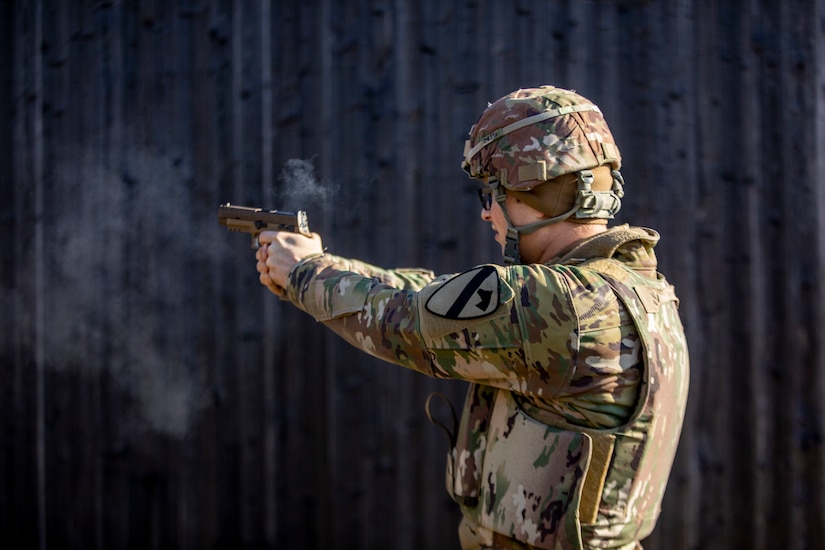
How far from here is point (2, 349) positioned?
3652 millimetres

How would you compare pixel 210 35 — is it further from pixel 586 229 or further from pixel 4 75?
pixel 586 229

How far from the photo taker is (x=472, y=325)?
1.52m

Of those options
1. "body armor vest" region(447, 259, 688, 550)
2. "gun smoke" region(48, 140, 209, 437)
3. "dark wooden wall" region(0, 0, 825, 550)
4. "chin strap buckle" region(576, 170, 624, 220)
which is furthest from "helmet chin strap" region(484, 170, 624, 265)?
"gun smoke" region(48, 140, 209, 437)

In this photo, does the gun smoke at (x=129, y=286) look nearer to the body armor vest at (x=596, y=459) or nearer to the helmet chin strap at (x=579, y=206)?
the helmet chin strap at (x=579, y=206)

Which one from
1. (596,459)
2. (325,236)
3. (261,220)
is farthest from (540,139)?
(325,236)

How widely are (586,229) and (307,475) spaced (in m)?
2.22

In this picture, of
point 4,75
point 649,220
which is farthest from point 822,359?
point 4,75

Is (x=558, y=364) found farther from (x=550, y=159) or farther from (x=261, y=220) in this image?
(x=261, y=220)

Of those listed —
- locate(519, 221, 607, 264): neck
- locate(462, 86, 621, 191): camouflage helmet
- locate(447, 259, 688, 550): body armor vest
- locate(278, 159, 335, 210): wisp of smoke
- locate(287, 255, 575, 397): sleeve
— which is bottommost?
locate(447, 259, 688, 550): body armor vest

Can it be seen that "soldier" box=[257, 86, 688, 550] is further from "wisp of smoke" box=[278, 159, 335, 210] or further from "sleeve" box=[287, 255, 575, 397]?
"wisp of smoke" box=[278, 159, 335, 210]

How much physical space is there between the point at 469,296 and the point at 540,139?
0.49 m

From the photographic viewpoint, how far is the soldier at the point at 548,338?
4.99ft

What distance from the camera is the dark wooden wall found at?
3.23 m

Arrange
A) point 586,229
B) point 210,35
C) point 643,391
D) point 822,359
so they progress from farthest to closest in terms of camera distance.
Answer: point 210,35
point 822,359
point 586,229
point 643,391
